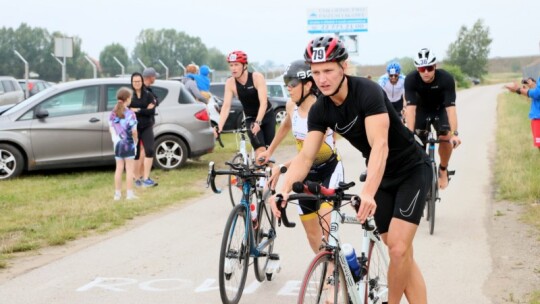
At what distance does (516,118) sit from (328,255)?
80.3 ft

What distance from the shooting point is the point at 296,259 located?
7332 millimetres

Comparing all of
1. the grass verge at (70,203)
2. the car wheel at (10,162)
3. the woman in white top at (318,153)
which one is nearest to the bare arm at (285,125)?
the woman in white top at (318,153)

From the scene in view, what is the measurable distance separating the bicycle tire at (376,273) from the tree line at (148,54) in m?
24.2

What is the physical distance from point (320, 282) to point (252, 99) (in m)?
5.48

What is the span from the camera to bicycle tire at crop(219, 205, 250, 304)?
552 centimetres

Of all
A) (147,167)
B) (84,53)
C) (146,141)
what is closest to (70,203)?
(147,167)

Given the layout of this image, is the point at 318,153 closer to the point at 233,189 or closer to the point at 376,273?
the point at 376,273

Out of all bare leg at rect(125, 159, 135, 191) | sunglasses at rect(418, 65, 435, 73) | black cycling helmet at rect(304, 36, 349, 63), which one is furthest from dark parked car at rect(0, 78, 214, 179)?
black cycling helmet at rect(304, 36, 349, 63)

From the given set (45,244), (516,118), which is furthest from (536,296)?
(516,118)

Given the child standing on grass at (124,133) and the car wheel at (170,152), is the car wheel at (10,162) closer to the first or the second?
the car wheel at (170,152)

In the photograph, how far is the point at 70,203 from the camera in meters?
10.3

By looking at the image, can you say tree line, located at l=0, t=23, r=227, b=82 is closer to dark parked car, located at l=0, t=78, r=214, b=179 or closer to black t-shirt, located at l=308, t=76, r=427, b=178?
dark parked car, located at l=0, t=78, r=214, b=179

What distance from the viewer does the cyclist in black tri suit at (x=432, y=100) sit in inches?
341

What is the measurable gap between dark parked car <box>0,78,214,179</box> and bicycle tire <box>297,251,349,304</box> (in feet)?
31.4
